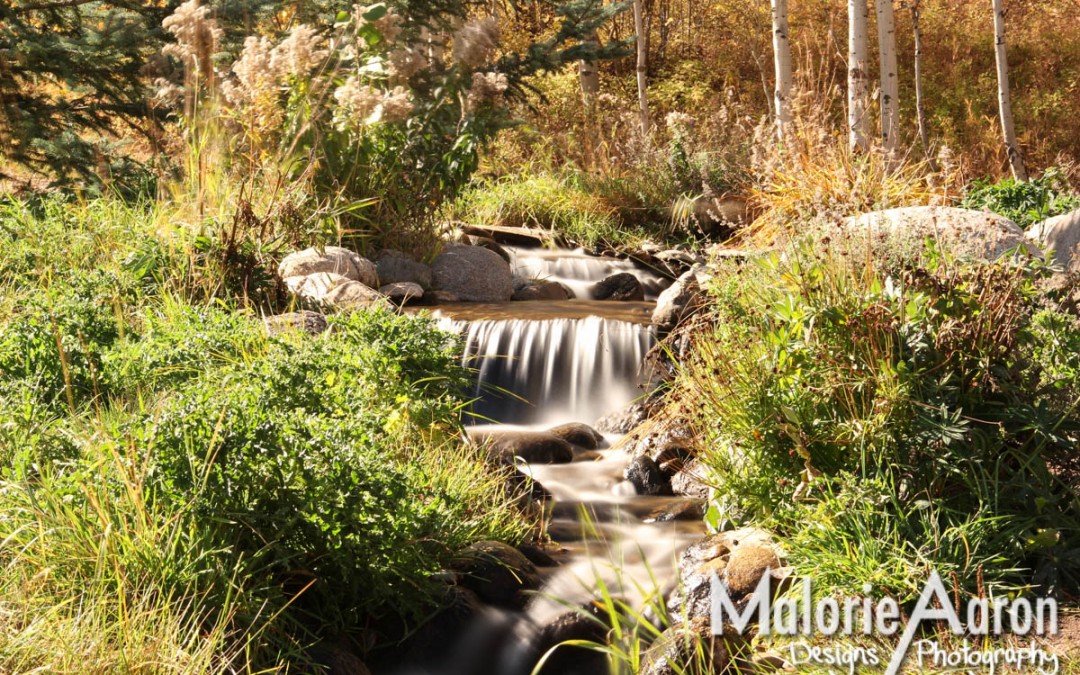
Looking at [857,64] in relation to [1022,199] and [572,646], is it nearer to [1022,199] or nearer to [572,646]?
[1022,199]

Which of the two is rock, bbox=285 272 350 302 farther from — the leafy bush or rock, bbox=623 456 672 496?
the leafy bush

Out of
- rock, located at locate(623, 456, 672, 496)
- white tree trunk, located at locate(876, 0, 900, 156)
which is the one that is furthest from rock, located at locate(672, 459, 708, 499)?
white tree trunk, located at locate(876, 0, 900, 156)

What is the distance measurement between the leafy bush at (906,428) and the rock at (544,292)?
542cm

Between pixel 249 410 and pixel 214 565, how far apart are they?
548mm

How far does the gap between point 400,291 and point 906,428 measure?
17.1 ft

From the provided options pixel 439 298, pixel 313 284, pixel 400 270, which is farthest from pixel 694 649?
pixel 400 270

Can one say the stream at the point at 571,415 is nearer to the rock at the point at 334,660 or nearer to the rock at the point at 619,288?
the rock at the point at 619,288

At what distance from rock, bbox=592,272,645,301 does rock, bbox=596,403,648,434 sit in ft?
11.0

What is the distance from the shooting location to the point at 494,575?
165 inches

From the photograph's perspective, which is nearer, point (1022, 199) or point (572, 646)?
point (572, 646)

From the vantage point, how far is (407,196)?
29.5ft

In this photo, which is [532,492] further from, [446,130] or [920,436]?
[446,130]

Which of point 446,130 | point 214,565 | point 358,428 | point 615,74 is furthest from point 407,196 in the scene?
point 615,74

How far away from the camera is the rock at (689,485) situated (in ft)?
18.1
